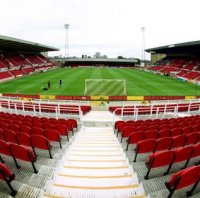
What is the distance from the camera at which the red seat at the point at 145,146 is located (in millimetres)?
5285

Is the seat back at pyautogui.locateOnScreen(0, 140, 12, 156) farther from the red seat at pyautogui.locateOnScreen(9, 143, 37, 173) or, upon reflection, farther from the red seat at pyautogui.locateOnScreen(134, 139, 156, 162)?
the red seat at pyautogui.locateOnScreen(134, 139, 156, 162)

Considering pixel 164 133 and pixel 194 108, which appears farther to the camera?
pixel 194 108

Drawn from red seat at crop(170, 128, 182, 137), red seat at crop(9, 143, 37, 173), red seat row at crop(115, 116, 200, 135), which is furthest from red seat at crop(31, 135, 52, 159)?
red seat at crop(170, 128, 182, 137)

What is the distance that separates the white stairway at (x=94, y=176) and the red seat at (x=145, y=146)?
434 millimetres

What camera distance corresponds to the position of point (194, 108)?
1702 cm

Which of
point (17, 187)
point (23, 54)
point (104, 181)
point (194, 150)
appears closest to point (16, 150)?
point (17, 187)

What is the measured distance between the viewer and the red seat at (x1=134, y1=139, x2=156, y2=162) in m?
5.29

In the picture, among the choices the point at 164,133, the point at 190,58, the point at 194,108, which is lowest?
the point at 194,108

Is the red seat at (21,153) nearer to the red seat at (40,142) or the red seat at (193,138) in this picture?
the red seat at (40,142)

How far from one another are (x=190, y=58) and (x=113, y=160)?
215 feet

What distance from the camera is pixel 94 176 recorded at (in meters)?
4.80

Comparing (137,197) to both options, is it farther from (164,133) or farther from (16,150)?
(164,133)

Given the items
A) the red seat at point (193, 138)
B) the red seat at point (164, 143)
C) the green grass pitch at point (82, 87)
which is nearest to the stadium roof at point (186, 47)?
the green grass pitch at point (82, 87)

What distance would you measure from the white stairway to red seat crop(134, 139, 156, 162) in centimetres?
43
